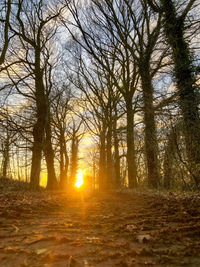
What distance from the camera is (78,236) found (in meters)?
2.11

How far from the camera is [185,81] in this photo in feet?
27.8

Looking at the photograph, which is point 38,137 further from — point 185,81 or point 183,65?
point 183,65

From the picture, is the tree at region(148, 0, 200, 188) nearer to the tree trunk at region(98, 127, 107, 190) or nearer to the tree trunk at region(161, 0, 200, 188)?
the tree trunk at region(161, 0, 200, 188)

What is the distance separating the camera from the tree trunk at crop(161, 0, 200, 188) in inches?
241

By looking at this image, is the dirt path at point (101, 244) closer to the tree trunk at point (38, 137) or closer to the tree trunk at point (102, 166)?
the tree trunk at point (38, 137)

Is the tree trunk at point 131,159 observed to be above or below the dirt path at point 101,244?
above

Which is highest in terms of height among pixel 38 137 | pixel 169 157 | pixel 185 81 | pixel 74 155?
pixel 185 81

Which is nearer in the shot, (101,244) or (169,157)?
(101,244)

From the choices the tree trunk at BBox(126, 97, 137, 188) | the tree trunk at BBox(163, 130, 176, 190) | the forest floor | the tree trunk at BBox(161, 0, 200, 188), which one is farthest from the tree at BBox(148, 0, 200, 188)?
the forest floor

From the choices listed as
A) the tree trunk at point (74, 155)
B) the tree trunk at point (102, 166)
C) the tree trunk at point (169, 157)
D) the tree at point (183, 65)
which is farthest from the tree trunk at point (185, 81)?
the tree trunk at point (74, 155)

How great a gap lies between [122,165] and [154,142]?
23.2 m

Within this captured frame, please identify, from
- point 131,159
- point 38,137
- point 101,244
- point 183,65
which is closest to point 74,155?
point 38,137

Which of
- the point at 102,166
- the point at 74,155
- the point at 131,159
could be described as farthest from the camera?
the point at 74,155

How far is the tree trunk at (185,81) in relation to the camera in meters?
6.11
